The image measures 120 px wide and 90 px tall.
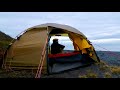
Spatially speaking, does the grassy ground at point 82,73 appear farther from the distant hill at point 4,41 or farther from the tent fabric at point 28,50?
the distant hill at point 4,41

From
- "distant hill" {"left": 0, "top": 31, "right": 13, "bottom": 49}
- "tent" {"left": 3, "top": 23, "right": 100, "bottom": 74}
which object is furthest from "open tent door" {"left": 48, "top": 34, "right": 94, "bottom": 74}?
"distant hill" {"left": 0, "top": 31, "right": 13, "bottom": 49}

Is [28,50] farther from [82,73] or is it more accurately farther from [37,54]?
[82,73]

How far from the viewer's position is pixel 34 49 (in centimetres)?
1022

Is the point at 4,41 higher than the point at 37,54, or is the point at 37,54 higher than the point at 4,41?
the point at 4,41

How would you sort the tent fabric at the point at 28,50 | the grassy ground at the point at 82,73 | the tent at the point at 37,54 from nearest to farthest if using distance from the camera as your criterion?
the grassy ground at the point at 82,73
the tent at the point at 37,54
the tent fabric at the point at 28,50

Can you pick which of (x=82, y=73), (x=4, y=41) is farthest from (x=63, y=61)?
(x=4, y=41)

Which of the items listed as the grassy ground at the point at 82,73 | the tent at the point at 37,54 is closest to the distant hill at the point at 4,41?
the tent at the point at 37,54

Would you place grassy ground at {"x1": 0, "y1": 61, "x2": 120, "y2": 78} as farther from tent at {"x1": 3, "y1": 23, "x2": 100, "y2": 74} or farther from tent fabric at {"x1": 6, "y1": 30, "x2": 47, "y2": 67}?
tent fabric at {"x1": 6, "y1": 30, "x2": 47, "y2": 67}

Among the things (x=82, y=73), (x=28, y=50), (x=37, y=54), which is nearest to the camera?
(x=82, y=73)

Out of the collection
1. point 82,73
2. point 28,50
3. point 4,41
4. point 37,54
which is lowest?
point 82,73

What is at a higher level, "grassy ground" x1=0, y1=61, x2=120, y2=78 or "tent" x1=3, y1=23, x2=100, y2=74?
"tent" x1=3, y1=23, x2=100, y2=74
